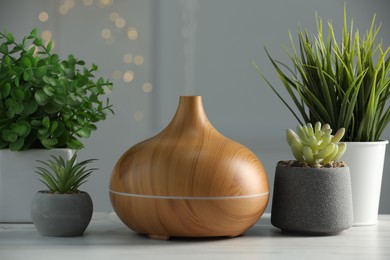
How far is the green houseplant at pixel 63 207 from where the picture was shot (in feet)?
3.33

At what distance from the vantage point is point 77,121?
1.19m

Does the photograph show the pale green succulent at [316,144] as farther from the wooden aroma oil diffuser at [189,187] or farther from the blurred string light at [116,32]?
the blurred string light at [116,32]

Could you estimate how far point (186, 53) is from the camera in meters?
2.88

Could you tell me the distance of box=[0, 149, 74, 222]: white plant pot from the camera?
117 centimetres

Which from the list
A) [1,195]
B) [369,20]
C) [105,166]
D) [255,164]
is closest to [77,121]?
[1,195]

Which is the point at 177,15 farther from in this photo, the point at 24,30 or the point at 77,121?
the point at 77,121

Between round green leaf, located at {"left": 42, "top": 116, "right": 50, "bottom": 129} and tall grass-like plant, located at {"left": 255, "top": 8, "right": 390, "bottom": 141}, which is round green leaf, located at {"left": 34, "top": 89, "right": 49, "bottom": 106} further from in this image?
tall grass-like plant, located at {"left": 255, "top": 8, "right": 390, "bottom": 141}

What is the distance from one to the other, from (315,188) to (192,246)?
0.21 meters

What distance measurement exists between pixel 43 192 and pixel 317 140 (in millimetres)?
429

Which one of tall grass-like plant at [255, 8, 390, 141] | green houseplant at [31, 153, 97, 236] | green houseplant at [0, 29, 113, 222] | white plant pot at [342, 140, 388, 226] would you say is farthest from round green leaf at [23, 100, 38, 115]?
white plant pot at [342, 140, 388, 226]

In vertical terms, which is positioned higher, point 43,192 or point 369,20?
point 369,20

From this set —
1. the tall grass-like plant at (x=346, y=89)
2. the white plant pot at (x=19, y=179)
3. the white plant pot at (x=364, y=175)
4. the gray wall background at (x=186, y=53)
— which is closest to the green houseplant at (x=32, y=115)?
the white plant pot at (x=19, y=179)

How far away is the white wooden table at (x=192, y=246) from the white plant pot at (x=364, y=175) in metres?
0.05

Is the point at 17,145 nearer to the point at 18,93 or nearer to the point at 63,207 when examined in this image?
the point at 18,93
